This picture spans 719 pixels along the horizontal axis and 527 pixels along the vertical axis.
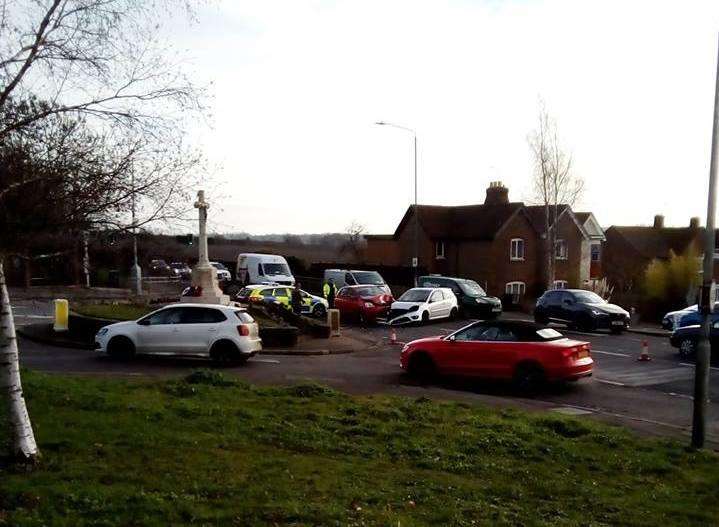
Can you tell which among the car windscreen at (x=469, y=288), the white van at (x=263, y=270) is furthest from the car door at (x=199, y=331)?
the white van at (x=263, y=270)

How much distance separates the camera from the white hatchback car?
56.3 ft

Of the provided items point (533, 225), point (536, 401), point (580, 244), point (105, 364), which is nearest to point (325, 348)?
point (105, 364)

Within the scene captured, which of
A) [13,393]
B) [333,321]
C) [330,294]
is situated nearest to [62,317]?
[333,321]

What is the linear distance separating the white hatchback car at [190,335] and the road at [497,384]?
34 cm

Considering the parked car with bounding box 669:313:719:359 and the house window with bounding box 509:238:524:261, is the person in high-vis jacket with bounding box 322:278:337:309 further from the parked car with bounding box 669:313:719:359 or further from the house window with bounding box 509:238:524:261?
the house window with bounding box 509:238:524:261

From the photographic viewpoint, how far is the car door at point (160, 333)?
682 inches

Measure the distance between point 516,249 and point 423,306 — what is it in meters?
21.1

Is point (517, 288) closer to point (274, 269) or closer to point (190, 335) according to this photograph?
point (274, 269)

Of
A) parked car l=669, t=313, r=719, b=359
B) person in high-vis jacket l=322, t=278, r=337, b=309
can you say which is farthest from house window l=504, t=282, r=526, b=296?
parked car l=669, t=313, r=719, b=359

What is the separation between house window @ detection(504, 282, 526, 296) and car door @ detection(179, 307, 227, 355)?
33169 millimetres

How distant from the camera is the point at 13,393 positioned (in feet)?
23.5

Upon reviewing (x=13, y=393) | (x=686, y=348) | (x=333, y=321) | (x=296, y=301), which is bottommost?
(x=686, y=348)

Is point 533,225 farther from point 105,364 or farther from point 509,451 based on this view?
point 509,451

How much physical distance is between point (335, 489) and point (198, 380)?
21.3ft
